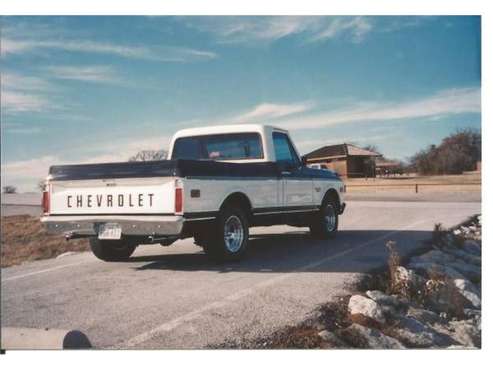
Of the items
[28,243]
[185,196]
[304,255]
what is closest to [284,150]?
[304,255]

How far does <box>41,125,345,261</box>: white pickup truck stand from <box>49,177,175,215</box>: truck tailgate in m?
0.01

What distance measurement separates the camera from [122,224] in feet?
19.5

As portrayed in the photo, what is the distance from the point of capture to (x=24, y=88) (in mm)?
5926

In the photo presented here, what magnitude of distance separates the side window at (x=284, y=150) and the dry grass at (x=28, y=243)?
3.85 meters

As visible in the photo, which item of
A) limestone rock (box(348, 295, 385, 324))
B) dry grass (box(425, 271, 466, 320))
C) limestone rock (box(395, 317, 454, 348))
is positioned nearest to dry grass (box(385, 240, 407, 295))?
dry grass (box(425, 271, 466, 320))

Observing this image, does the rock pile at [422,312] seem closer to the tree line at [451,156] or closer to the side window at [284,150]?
the tree line at [451,156]

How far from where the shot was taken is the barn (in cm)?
730

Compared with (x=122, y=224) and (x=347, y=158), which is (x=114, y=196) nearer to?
(x=122, y=224)

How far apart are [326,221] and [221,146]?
2.50 meters

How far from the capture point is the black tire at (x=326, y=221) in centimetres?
898

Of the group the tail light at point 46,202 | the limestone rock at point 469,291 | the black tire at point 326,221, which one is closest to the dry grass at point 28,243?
the tail light at point 46,202

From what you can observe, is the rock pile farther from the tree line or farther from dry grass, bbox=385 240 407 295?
the tree line

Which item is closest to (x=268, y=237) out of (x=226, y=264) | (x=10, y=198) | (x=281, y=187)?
(x=281, y=187)
